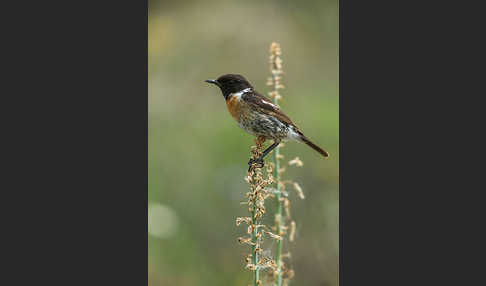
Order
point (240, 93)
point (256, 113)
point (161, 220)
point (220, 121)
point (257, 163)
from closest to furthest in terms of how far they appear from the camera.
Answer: point (257, 163) → point (256, 113) → point (240, 93) → point (161, 220) → point (220, 121)

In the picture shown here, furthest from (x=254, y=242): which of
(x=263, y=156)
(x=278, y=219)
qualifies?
(x=263, y=156)

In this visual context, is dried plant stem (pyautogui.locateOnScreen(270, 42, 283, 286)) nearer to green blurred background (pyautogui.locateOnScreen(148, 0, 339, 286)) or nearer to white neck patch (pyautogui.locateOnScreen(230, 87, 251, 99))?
white neck patch (pyautogui.locateOnScreen(230, 87, 251, 99))

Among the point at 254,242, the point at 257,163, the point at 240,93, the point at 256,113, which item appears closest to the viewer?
Answer: the point at 254,242

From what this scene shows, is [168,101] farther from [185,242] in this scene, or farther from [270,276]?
[270,276]

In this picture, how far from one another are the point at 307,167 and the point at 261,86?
71 cm

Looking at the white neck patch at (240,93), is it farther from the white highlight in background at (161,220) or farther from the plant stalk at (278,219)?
the white highlight in background at (161,220)

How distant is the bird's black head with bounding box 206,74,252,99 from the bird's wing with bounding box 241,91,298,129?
0.24 feet

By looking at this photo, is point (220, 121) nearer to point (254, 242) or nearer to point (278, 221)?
point (278, 221)

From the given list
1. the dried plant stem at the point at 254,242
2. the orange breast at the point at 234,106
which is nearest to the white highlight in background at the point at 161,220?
the orange breast at the point at 234,106

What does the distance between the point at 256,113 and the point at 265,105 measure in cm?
8

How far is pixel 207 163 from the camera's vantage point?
425cm

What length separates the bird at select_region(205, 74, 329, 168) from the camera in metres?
3.39

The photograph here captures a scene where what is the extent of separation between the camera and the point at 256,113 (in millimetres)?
3412

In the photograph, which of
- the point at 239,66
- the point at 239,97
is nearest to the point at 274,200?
the point at 239,97
